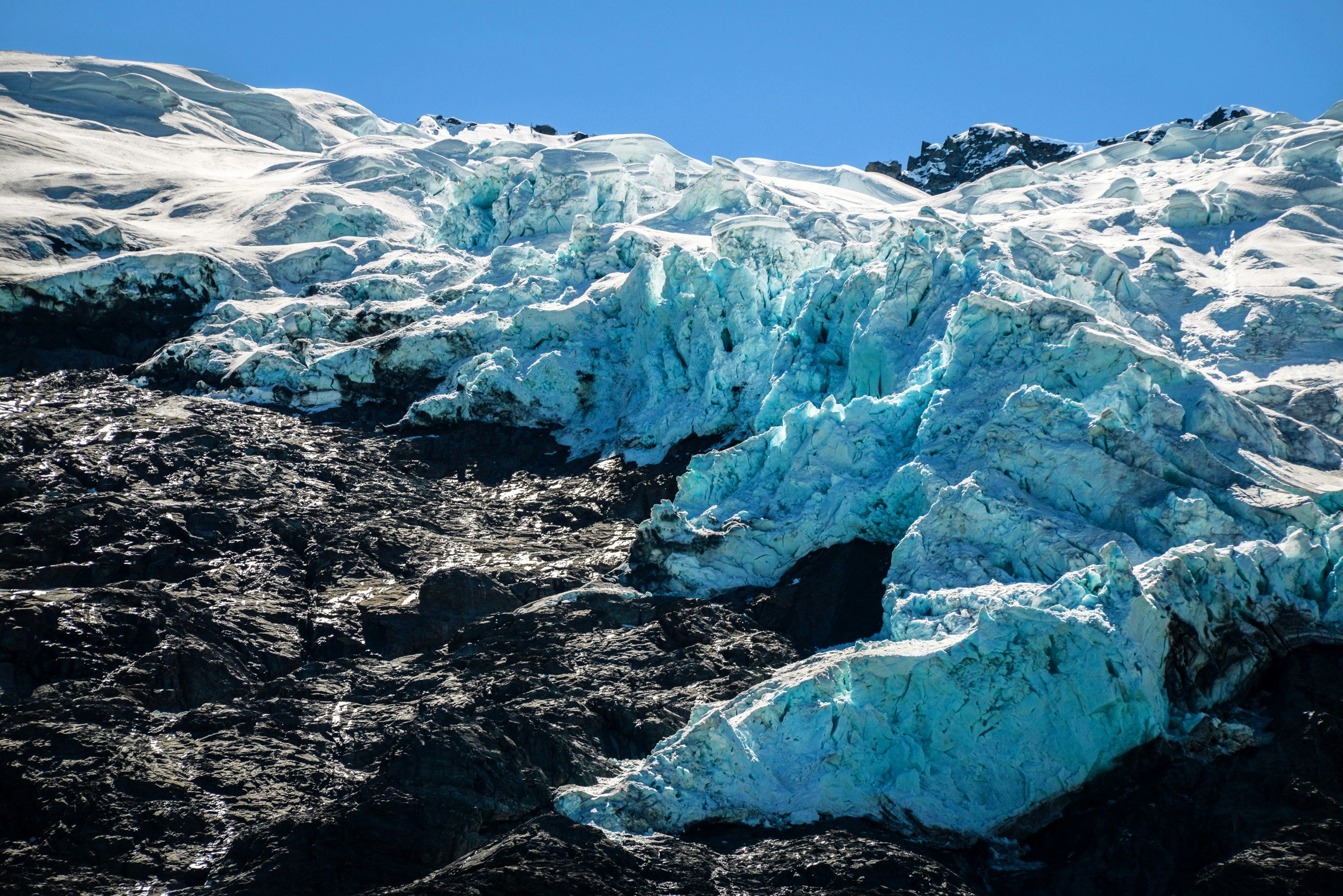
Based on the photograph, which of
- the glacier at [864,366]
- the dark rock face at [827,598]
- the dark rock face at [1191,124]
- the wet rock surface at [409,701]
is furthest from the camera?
the dark rock face at [1191,124]

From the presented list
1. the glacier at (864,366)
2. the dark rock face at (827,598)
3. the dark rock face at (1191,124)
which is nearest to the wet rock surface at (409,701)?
the dark rock face at (827,598)

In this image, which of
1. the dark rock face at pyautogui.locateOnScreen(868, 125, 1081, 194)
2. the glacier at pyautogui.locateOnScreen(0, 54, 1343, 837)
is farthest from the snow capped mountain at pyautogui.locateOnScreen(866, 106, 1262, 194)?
the glacier at pyautogui.locateOnScreen(0, 54, 1343, 837)

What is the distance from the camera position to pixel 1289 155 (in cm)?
3906

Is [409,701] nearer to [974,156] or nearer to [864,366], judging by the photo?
[864,366]

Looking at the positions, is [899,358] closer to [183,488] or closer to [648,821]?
[648,821]

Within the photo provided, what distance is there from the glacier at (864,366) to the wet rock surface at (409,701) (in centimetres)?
100

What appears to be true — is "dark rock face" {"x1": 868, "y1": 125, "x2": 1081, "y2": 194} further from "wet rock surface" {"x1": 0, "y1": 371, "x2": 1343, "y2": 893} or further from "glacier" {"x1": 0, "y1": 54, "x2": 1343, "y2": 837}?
"wet rock surface" {"x1": 0, "y1": 371, "x2": 1343, "y2": 893}

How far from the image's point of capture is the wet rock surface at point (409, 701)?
50.9 feet

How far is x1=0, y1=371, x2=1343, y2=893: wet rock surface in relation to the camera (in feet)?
50.9

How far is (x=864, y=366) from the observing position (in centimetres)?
2655

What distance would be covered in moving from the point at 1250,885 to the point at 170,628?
60.2 ft

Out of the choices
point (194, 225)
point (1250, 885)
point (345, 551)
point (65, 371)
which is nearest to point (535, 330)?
point (345, 551)

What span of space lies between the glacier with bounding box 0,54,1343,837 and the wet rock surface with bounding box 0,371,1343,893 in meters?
1.00

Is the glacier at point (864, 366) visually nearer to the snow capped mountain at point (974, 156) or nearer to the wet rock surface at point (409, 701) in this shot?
the wet rock surface at point (409, 701)
